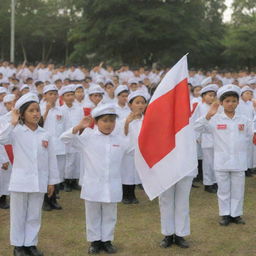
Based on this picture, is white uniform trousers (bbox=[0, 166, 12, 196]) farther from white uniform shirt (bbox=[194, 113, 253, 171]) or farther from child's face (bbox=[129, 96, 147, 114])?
white uniform shirt (bbox=[194, 113, 253, 171])

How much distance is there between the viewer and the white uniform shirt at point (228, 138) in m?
6.39

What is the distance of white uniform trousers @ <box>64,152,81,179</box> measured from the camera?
348 inches

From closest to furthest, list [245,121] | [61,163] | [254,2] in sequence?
[245,121]
[61,163]
[254,2]

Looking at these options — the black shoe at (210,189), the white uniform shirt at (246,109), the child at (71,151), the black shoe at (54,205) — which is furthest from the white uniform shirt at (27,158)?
the white uniform shirt at (246,109)

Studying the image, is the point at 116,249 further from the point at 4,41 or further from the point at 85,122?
the point at 4,41

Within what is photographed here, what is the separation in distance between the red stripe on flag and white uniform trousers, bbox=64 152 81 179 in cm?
365

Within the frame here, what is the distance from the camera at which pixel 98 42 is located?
34469 mm

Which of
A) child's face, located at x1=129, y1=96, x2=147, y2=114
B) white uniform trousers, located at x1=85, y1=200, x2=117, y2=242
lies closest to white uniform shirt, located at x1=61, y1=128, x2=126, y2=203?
white uniform trousers, located at x1=85, y1=200, x2=117, y2=242

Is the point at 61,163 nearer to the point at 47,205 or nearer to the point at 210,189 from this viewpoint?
the point at 47,205

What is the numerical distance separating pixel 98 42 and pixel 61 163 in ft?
88.5

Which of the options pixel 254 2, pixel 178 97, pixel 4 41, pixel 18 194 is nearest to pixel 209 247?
pixel 178 97

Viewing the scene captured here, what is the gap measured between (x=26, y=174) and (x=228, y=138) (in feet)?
9.04

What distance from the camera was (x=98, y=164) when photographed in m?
5.34

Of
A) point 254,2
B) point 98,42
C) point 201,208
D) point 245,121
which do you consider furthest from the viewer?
point 254,2
